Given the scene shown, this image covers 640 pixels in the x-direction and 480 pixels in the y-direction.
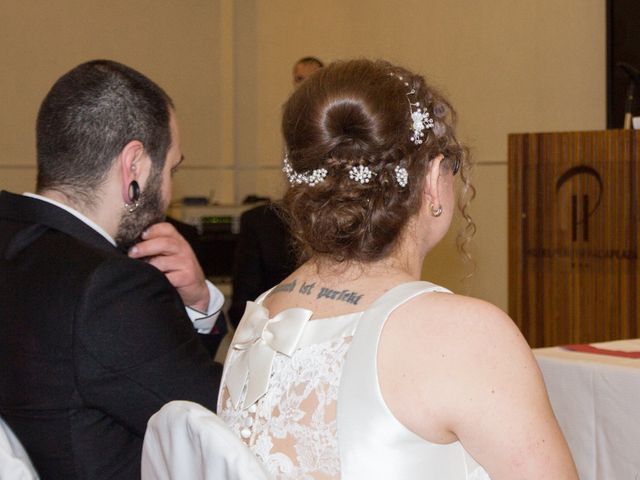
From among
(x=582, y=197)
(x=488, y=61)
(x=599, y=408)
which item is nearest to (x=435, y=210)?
(x=599, y=408)

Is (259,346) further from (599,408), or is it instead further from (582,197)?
(582,197)

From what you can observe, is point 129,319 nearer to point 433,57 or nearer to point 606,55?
point 606,55

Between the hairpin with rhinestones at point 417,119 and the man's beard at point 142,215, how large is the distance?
0.74 meters

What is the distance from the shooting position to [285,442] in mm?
1400

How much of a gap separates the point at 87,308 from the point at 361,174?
1.94 ft

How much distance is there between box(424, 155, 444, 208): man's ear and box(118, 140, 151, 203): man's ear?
0.74 m

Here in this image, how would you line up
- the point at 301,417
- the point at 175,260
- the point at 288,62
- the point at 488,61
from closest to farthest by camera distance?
1. the point at 301,417
2. the point at 175,260
3. the point at 488,61
4. the point at 288,62

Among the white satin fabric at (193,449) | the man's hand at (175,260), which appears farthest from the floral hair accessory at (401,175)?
the man's hand at (175,260)

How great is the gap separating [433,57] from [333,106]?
5107mm

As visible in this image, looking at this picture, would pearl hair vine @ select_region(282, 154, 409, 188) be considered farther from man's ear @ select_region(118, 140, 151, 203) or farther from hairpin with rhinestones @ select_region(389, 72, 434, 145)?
man's ear @ select_region(118, 140, 151, 203)

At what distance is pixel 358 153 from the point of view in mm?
1489

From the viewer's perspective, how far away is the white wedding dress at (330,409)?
1309 mm

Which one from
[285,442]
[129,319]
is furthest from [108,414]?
[285,442]

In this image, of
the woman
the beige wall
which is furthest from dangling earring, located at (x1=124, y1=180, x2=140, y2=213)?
the beige wall
